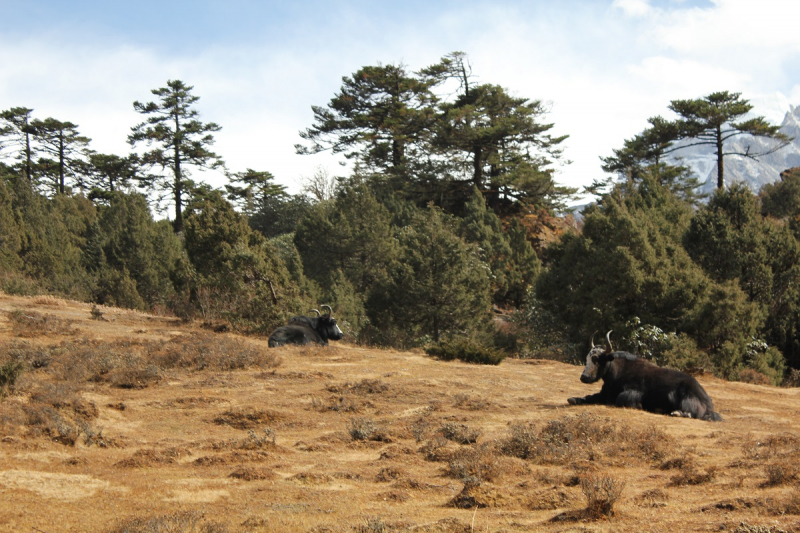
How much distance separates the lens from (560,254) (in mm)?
28344

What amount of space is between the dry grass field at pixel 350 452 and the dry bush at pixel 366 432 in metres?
0.03

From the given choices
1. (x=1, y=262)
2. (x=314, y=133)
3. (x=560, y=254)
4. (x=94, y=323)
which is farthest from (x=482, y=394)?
(x=314, y=133)

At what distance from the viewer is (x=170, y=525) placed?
223 inches

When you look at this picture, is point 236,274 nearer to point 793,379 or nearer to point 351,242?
point 351,242

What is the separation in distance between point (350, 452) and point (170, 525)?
11.8ft

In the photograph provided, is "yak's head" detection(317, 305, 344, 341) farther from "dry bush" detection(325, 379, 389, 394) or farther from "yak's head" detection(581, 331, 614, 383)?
"yak's head" detection(581, 331, 614, 383)

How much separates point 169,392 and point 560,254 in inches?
747

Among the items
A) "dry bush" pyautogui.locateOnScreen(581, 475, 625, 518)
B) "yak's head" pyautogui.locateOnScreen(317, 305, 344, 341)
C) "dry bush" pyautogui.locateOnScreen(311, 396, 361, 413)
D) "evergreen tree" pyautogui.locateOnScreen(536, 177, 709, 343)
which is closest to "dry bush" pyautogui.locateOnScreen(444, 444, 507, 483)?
"dry bush" pyautogui.locateOnScreen(581, 475, 625, 518)

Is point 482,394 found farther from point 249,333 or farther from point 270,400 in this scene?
point 249,333

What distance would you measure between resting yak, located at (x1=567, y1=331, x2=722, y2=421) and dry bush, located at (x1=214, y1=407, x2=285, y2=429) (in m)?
4.88

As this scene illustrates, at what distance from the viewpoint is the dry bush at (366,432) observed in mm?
9625

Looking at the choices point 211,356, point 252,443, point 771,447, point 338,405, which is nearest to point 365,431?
point 252,443

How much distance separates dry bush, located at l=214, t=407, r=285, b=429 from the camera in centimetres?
1034

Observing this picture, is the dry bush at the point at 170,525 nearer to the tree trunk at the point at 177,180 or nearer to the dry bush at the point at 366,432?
the dry bush at the point at 366,432
